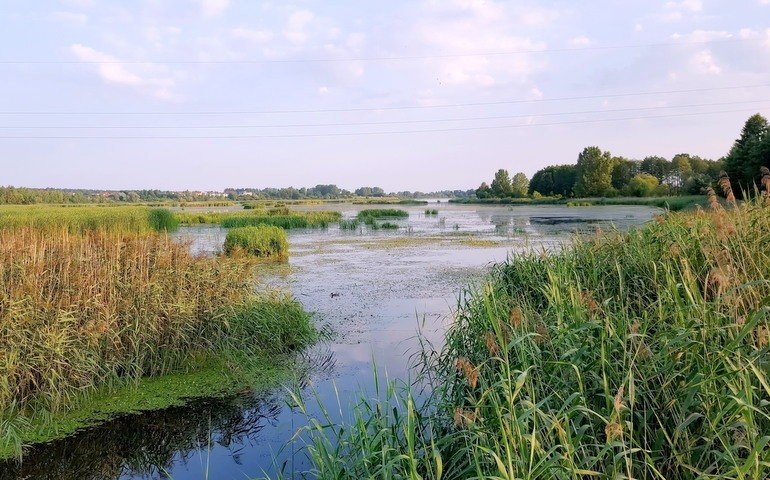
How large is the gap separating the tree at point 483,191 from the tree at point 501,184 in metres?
3.94

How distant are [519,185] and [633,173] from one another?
21.4m

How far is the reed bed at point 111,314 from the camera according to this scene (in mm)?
5621

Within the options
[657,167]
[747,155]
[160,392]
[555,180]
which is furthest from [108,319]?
[555,180]

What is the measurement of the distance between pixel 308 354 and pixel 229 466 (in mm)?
3260

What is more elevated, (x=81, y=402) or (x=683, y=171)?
(x=683, y=171)

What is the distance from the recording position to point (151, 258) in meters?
7.68

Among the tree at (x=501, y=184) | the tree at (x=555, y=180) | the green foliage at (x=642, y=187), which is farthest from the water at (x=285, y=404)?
the tree at (x=501, y=184)

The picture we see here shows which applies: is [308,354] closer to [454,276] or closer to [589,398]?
[589,398]

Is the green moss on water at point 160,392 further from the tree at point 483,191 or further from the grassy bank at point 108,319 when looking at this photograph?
the tree at point 483,191

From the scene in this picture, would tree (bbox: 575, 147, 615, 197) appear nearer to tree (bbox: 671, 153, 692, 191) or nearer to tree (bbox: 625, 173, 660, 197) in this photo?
tree (bbox: 625, 173, 660, 197)

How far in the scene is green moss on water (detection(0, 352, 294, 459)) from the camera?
17.3ft

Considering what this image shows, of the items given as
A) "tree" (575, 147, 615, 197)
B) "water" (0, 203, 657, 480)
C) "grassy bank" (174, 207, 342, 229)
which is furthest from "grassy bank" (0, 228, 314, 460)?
"tree" (575, 147, 615, 197)

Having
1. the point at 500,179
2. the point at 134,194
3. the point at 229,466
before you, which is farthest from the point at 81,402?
the point at 500,179

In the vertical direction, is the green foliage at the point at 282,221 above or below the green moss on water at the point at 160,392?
above
